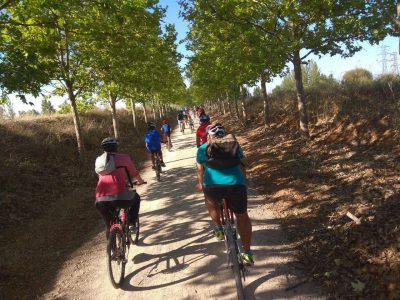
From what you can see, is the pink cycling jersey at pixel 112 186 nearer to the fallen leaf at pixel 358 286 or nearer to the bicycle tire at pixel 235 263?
the bicycle tire at pixel 235 263

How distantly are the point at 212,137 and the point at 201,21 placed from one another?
Result: 8.74m

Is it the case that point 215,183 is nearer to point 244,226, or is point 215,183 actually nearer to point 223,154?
point 223,154

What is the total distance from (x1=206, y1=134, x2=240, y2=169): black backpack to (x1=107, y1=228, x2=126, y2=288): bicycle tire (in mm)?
1965

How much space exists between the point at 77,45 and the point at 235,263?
11042mm

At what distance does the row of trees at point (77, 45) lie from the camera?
6449 mm

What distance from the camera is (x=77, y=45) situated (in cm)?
1189

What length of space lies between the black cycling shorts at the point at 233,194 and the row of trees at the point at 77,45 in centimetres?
478

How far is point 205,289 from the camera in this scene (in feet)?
14.3

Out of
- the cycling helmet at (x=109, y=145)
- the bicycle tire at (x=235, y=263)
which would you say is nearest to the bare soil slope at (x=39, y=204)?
the cycling helmet at (x=109, y=145)

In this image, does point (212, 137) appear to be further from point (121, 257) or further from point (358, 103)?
point (358, 103)

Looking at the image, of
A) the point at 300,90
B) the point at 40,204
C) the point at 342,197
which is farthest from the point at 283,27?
the point at 40,204

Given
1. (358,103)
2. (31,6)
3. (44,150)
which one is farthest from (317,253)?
(44,150)

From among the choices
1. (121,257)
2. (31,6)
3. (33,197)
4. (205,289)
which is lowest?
(205,289)

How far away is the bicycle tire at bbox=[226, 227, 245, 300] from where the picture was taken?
3904 mm
